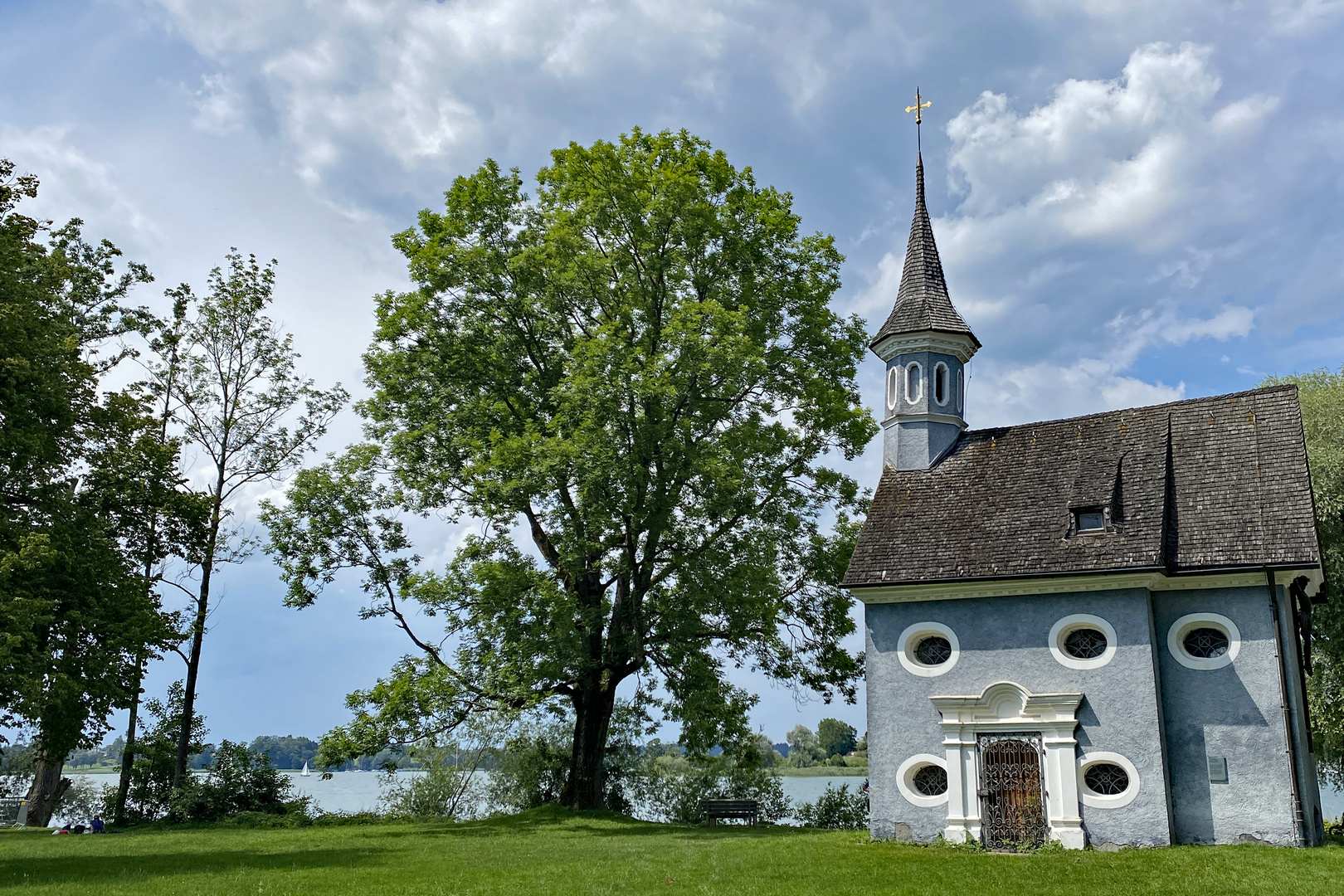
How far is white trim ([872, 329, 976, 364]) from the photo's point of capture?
23.0 m

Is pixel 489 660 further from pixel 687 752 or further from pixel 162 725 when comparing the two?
pixel 162 725

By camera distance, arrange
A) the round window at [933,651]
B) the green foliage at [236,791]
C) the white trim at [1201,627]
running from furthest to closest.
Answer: the green foliage at [236,791], the round window at [933,651], the white trim at [1201,627]

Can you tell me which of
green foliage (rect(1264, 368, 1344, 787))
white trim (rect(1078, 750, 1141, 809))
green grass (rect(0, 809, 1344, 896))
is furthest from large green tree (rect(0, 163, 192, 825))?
green foliage (rect(1264, 368, 1344, 787))

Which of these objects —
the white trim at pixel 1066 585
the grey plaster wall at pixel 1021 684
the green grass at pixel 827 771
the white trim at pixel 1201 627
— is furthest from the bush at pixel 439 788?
the green grass at pixel 827 771

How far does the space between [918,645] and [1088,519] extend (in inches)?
163

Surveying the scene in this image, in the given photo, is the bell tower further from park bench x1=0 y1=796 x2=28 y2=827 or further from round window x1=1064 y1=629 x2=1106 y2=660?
park bench x1=0 y1=796 x2=28 y2=827

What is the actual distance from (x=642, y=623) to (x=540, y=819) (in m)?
5.10

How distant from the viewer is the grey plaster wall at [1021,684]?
16438mm

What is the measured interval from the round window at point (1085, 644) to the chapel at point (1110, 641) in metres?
0.03

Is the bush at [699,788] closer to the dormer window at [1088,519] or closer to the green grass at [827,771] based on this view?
the dormer window at [1088,519]

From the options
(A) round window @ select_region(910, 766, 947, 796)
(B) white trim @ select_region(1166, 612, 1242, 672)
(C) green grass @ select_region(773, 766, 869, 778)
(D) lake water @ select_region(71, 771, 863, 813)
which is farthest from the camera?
(C) green grass @ select_region(773, 766, 869, 778)

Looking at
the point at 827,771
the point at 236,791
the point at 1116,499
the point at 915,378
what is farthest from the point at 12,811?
the point at 827,771

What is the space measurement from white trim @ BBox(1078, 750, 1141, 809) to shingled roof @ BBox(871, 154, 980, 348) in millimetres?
10380

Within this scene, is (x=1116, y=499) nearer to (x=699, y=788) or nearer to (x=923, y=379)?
(x=923, y=379)
